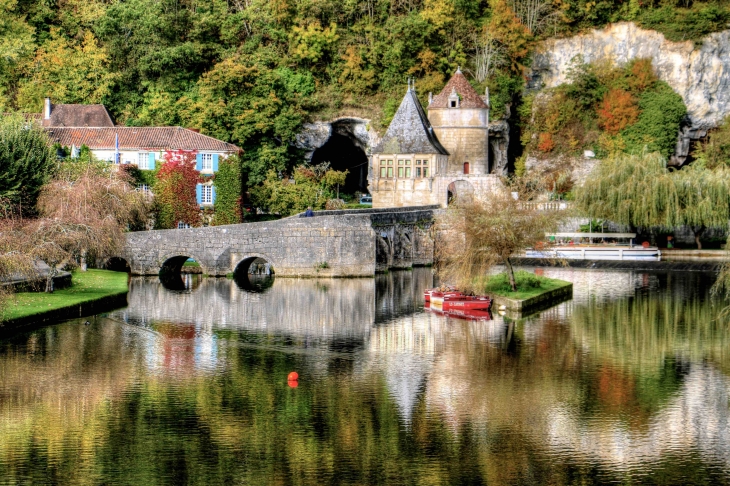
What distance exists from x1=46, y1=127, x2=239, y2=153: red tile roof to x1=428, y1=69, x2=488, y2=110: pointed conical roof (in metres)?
14.5

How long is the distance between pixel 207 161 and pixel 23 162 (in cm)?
1431

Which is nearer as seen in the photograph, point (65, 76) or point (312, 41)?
point (65, 76)

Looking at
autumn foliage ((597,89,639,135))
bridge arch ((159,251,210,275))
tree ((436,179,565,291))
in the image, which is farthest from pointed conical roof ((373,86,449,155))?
tree ((436,179,565,291))

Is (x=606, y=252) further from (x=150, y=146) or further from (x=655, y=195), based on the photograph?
(x=150, y=146)

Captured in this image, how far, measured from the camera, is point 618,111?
263 feet

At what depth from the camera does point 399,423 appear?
30250 mm

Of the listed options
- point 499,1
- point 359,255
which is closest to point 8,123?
point 359,255

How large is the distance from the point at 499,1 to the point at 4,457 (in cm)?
6323

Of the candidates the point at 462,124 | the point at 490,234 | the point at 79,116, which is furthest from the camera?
the point at 462,124

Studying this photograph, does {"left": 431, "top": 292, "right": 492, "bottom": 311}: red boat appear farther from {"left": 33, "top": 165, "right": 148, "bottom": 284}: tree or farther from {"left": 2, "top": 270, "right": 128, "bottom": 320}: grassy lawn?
{"left": 33, "top": 165, "right": 148, "bottom": 284}: tree

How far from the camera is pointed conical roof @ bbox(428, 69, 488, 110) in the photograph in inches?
3112

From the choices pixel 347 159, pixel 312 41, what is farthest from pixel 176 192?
pixel 347 159

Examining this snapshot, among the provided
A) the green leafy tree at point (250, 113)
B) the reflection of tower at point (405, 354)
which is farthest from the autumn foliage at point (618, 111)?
the reflection of tower at point (405, 354)

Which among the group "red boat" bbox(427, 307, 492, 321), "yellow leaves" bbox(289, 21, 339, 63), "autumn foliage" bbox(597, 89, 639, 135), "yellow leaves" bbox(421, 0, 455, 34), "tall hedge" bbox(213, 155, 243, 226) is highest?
"yellow leaves" bbox(421, 0, 455, 34)
